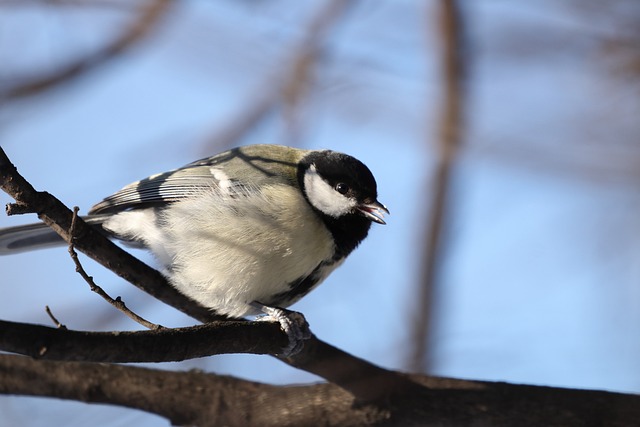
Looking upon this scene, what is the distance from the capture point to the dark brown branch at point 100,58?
3.70 m

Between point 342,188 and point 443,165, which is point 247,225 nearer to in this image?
point 342,188

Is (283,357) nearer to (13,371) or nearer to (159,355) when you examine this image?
(159,355)

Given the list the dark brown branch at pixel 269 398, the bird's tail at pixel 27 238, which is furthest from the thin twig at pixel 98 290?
the dark brown branch at pixel 269 398

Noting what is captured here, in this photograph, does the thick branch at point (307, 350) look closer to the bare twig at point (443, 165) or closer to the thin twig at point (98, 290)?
the thin twig at point (98, 290)

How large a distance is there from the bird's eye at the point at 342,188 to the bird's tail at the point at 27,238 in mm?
1144

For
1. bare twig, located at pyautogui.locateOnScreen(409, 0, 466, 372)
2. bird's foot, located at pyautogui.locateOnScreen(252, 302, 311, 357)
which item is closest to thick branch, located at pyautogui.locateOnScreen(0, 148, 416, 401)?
bird's foot, located at pyautogui.locateOnScreen(252, 302, 311, 357)

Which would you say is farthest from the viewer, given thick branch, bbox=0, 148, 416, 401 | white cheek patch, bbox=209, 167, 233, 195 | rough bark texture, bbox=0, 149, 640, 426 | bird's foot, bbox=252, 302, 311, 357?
white cheek patch, bbox=209, 167, 233, 195

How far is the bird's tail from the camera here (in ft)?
9.67

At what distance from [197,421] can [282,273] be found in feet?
2.50

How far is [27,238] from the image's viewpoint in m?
2.98

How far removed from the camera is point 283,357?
2.80 meters


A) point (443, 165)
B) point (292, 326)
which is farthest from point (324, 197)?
point (443, 165)

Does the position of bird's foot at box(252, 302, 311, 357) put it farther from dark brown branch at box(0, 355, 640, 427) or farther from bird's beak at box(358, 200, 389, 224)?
bird's beak at box(358, 200, 389, 224)

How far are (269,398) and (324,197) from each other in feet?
2.80
